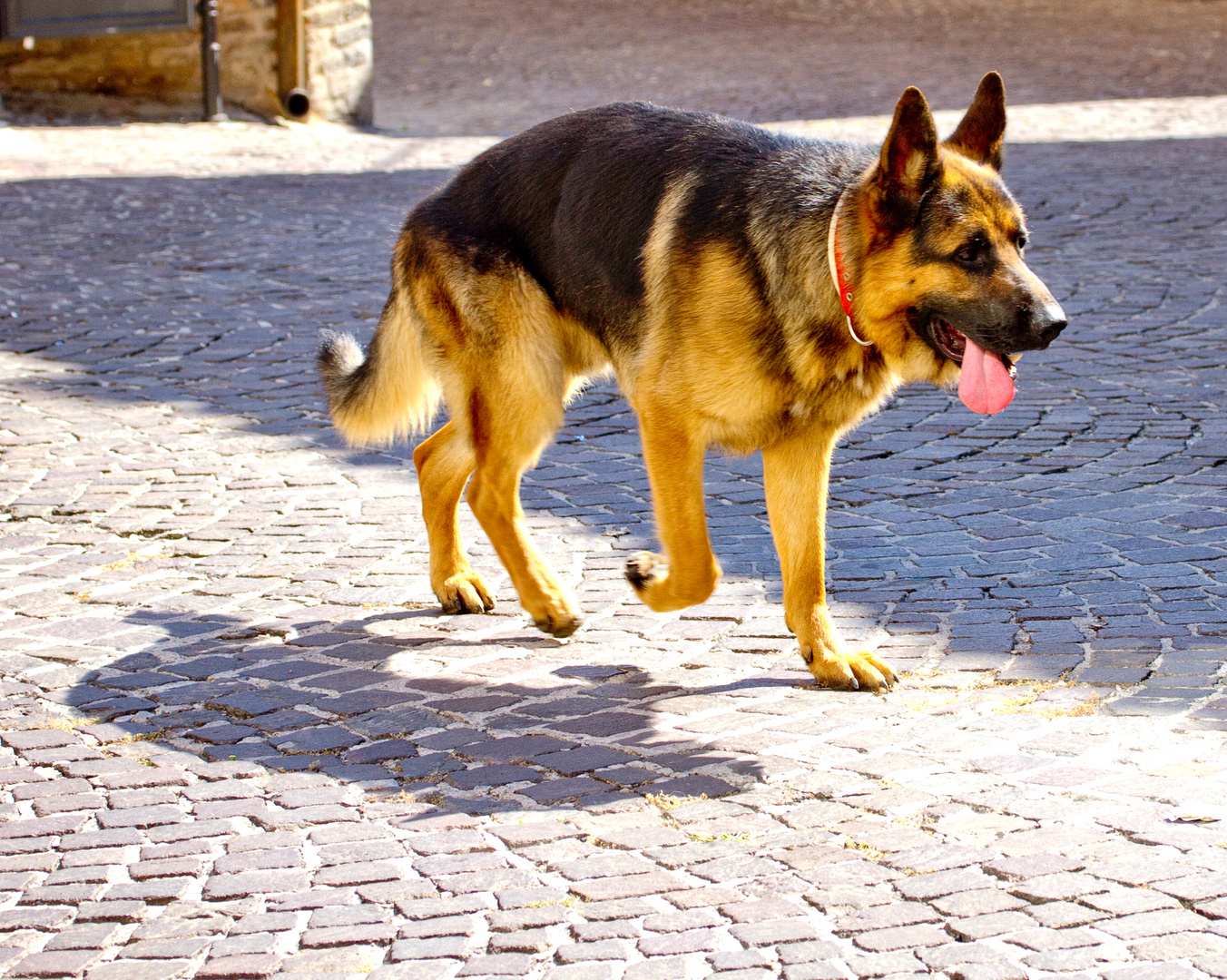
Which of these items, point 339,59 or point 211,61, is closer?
point 211,61

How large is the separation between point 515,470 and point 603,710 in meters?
1.02

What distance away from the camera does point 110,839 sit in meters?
3.67

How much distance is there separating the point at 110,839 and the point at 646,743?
1.41 meters

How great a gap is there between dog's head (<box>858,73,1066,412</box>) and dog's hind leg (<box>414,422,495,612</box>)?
170cm

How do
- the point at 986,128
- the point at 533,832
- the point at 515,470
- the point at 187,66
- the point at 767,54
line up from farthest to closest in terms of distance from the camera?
the point at 767,54 → the point at 187,66 → the point at 515,470 → the point at 986,128 → the point at 533,832

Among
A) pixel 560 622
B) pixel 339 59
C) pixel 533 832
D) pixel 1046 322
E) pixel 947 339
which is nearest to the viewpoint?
pixel 533 832

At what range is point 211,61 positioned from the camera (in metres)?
16.3

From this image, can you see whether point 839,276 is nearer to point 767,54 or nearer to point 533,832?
point 533,832

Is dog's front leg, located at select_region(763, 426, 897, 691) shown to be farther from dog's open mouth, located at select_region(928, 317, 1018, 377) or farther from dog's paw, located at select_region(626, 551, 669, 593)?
dog's open mouth, located at select_region(928, 317, 1018, 377)

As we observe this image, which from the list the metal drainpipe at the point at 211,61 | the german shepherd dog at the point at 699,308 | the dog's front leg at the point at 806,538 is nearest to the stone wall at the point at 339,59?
the metal drainpipe at the point at 211,61

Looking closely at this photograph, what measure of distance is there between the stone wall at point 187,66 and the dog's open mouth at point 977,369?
45.3 feet

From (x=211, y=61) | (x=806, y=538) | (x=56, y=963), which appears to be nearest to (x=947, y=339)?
(x=806, y=538)

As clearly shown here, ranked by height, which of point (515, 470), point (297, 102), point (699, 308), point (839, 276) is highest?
point (839, 276)

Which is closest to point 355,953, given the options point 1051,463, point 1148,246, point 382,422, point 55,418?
point 382,422
